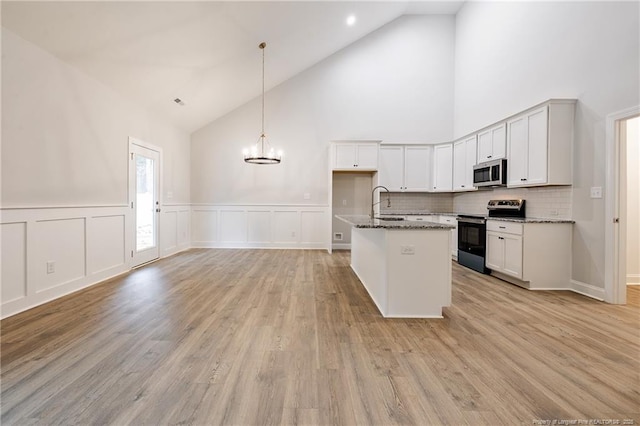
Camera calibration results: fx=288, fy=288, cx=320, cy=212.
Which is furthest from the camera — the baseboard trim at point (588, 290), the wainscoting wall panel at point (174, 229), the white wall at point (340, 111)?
the white wall at point (340, 111)

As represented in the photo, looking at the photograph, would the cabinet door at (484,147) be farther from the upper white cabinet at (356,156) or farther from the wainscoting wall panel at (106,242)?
the wainscoting wall panel at (106,242)

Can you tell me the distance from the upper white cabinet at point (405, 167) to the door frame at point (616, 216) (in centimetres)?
352

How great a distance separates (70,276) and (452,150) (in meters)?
6.99

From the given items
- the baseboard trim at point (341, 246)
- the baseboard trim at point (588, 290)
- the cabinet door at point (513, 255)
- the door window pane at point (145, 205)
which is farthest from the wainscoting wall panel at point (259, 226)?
the baseboard trim at point (588, 290)

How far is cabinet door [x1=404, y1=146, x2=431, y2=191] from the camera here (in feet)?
22.1

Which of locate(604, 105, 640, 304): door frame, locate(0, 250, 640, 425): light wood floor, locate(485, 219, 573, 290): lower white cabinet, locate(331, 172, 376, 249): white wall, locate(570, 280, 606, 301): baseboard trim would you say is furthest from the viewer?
locate(331, 172, 376, 249): white wall

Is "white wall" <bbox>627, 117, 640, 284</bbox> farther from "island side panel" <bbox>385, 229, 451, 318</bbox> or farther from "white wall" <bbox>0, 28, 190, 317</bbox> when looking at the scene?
"white wall" <bbox>0, 28, 190, 317</bbox>

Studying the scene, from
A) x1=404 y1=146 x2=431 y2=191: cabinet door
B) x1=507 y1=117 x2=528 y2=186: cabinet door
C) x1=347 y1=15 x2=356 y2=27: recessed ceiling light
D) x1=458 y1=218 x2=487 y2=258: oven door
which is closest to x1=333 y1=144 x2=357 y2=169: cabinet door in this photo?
x1=404 y1=146 x2=431 y2=191: cabinet door

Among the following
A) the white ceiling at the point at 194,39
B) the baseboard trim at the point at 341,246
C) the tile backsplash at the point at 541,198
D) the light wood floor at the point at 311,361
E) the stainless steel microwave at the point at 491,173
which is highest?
the white ceiling at the point at 194,39

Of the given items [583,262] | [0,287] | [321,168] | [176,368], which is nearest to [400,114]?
[321,168]

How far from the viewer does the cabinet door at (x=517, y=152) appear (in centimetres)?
427

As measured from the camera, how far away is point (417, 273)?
2.86m

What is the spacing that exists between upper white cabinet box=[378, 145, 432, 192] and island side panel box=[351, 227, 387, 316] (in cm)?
253

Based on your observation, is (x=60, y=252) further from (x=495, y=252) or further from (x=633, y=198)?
(x=633, y=198)
